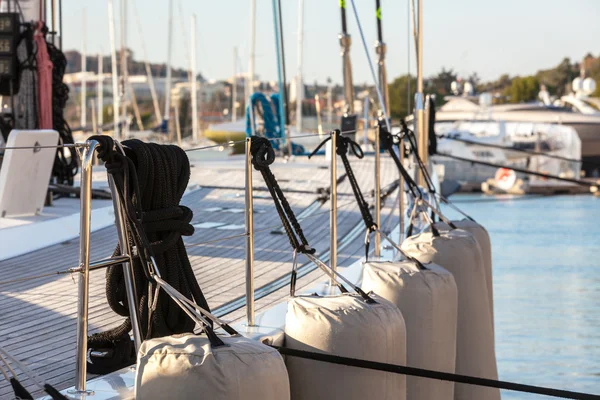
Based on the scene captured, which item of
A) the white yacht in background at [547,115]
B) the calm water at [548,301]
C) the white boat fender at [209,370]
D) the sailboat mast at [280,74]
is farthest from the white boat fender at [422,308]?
the white yacht in background at [547,115]

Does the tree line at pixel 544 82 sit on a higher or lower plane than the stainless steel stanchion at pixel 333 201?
higher

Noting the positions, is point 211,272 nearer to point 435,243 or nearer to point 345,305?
point 435,243

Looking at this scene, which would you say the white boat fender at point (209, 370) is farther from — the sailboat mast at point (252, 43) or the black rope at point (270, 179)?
the sailboat mast at point (252, 43)

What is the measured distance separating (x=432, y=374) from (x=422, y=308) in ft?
3.55

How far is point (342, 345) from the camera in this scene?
10.5 feet

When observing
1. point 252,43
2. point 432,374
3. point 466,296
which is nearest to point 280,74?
point 252,43

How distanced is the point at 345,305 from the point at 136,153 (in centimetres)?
80

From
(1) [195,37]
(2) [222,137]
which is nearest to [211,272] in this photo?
(1) [195,37]

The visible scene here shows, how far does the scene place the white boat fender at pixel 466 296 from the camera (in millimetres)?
5152

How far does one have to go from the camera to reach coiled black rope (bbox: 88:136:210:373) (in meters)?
3.25

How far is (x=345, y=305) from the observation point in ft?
10.9

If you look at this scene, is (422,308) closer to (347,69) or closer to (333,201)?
(333,201)

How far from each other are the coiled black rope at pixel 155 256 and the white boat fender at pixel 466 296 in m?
1.92

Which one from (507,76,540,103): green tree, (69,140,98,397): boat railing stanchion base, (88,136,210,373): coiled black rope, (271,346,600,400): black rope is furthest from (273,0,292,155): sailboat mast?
(507,76,540,103): green tree
